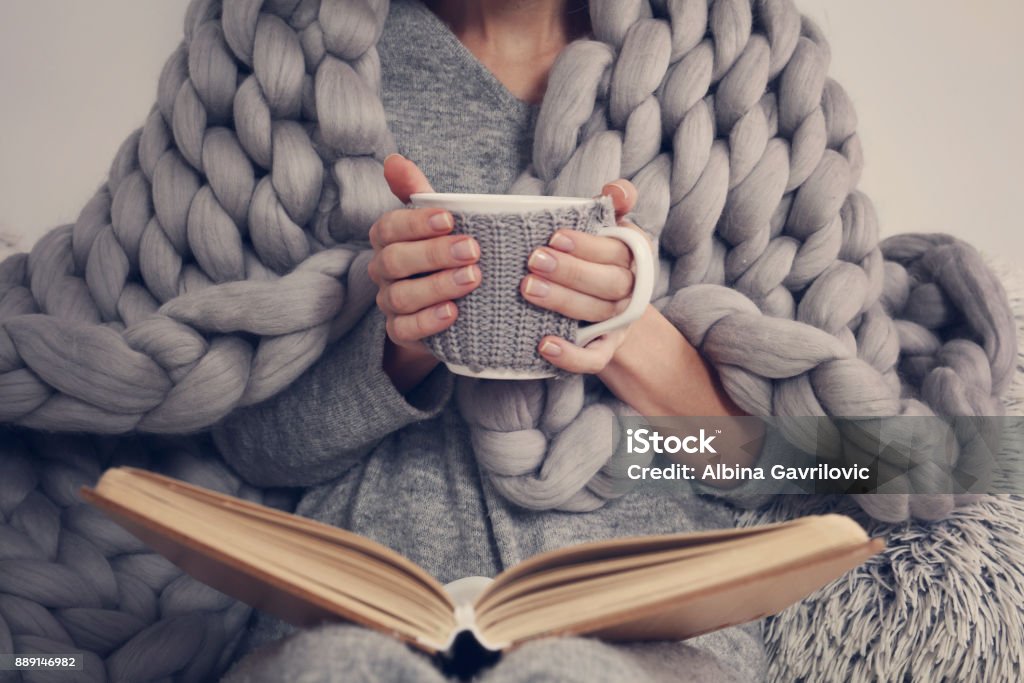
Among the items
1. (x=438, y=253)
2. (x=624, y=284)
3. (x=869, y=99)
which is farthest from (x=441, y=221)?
(x=869, y=99)

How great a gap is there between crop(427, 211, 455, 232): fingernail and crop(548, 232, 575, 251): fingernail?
0.21ft

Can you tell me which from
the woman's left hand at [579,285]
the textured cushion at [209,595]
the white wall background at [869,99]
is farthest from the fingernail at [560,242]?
the white wall background at [869,99]

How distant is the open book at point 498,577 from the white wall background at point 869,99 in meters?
0.55

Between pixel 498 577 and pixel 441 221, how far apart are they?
0.76 feet

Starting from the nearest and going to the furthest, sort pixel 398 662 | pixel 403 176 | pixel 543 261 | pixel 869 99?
pixel 398 662 < pixel 543 261 < pixel 403 176 < pixel 869 99

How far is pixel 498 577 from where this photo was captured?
404mm

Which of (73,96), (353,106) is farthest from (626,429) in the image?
(73,96)

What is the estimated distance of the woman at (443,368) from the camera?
552mm

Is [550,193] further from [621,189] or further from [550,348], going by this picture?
[550,348]

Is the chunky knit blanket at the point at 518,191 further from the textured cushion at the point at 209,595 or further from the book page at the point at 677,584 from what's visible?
the book page at the point at 677,584

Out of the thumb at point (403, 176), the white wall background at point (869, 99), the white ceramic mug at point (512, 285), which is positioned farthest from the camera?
the white wall background at point (869, 99)

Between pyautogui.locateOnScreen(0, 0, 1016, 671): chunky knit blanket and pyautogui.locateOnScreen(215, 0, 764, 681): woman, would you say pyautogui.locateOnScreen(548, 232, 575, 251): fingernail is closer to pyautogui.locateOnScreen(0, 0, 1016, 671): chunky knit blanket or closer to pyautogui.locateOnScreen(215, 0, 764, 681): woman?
pyautogui.locateOnScreen(215, 0, 764, 681): woman

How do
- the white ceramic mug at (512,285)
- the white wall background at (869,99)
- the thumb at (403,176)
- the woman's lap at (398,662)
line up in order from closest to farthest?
the woman's lap at (398,662) → the white ceramic mug at (512,285) → the thumb at (403,176) → the white wall background at (869,99)

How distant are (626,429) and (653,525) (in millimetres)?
88
